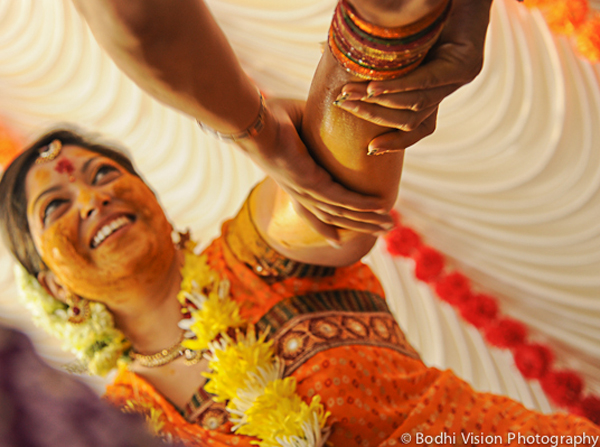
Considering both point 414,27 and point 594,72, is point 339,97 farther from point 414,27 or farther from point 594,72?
point 594,72

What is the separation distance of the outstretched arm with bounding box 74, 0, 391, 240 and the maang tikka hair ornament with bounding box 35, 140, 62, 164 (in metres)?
1.00

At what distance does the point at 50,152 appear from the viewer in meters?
1.53

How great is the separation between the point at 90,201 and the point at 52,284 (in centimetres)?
36

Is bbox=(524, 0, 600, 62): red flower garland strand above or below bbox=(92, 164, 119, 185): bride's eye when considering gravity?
above

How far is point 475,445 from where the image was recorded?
1176 mm

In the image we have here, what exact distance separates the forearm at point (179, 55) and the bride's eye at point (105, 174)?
90cm

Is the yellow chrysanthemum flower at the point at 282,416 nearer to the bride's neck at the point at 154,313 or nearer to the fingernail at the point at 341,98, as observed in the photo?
the bride's neck at the point at 154,313

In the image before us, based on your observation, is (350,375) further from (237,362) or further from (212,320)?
(212,320)

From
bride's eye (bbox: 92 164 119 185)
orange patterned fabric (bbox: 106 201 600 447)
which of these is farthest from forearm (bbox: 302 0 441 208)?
bride's eye (bbox: 92 164 119 185)

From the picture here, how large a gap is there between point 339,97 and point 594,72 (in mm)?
1896

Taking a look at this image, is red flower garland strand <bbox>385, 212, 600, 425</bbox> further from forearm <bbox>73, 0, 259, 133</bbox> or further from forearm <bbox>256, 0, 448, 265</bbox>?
forearm <bbox>73, 0, 259, 133</bbox>

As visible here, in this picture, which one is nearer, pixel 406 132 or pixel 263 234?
pixel 406 132

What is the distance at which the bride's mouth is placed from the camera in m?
1.39

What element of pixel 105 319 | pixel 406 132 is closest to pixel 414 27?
pixel 406 132
